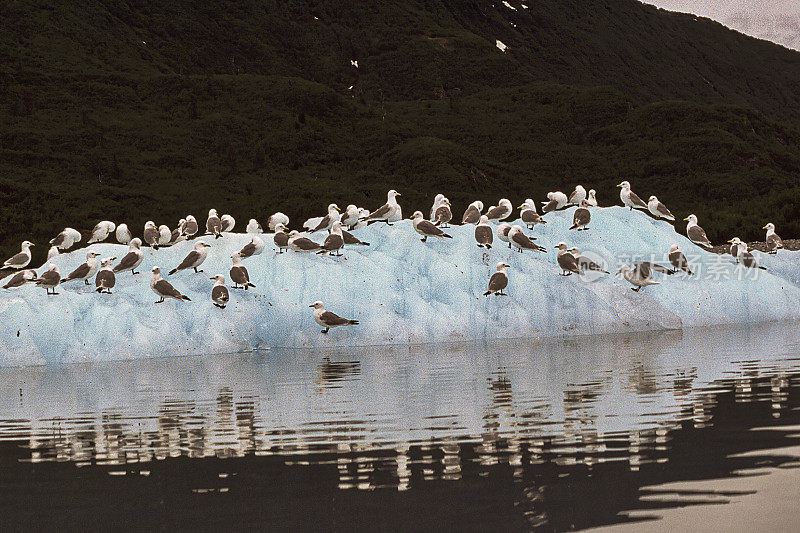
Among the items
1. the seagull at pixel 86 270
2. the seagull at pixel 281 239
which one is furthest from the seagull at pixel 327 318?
the seagull at pixel 86 270

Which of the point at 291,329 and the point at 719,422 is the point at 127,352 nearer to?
the point at 291,329

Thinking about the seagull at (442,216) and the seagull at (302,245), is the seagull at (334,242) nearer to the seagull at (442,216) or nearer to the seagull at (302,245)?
the seagull at (302,245)

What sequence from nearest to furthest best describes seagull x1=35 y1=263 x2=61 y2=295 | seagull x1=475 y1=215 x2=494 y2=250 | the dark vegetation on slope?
seagull x1=35 y1=263 x2=61 y2=295, seagull x1=475 y1=215 x2=494 y2=250, the dark vegetation on slope

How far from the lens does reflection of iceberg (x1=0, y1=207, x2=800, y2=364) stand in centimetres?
2856

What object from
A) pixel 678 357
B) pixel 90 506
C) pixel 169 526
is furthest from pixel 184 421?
pixel 678 357

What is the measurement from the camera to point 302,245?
103 feet

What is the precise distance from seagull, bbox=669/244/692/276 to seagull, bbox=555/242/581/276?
3572 mm

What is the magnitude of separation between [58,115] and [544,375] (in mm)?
111173

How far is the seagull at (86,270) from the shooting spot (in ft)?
98.5

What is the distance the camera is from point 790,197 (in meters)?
74.0

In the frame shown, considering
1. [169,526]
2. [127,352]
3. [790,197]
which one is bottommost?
[169,526]

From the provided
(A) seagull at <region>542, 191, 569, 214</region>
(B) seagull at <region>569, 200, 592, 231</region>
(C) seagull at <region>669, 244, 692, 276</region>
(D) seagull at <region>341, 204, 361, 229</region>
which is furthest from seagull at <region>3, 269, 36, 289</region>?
(C) seagull at <region>669, 244, 692, 276</region>

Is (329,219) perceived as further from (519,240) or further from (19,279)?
(19,279)

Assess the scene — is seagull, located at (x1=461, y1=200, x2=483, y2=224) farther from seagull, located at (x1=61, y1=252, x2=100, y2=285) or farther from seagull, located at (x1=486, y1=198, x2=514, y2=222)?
seagull, located at (x1=61, y1=252, x2=100, y2=285)
